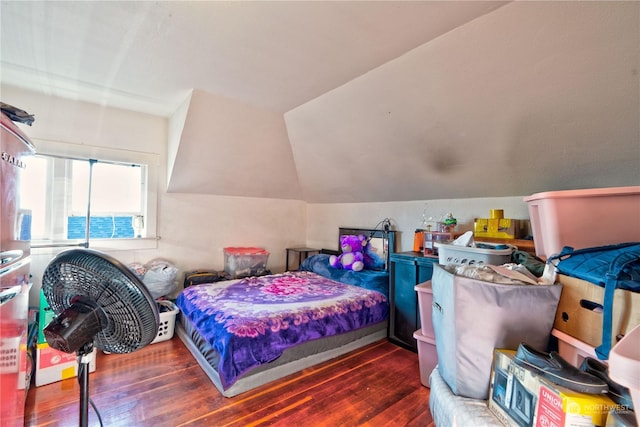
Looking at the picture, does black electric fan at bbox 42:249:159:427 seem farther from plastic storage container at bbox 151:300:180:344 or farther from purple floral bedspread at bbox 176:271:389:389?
plastic storage container at bbox 151:300:180:344

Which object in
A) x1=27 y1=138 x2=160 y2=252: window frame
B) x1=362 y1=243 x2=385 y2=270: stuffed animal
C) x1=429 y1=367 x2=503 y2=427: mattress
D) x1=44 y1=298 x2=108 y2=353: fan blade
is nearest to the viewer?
x1=44 y1=298 x2=108 y2=353: fan blade

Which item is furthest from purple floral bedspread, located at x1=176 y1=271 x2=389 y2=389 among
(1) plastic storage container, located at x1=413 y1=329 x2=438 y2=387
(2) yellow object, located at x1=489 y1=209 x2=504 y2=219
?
(2) yellow object, located at x1=489 y1=209 x2=504 y2=219

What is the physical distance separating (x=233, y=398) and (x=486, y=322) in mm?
1637

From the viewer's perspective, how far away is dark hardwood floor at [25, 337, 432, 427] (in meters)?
1.67

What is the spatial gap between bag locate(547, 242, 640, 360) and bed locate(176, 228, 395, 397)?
163 cm

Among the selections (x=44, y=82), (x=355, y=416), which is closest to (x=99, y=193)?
(x=44, y=82)

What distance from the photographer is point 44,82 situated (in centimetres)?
236

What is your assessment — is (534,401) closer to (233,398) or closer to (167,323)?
(233,398)

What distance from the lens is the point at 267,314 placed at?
2170 millimetres

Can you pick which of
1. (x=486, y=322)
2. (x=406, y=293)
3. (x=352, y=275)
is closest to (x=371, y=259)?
(x=352, y=275)

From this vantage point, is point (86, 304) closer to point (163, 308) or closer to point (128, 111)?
point (163, 308)

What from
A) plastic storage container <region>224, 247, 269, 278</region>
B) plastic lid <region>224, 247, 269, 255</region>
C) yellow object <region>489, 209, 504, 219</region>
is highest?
yellow object <region>489, 209, 504, 219</region>

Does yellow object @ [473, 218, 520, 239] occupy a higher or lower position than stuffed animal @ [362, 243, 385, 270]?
higher

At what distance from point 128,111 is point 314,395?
3.31 meters
